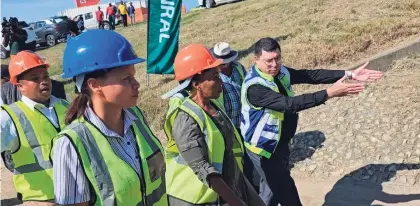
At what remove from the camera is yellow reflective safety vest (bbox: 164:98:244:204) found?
272cm

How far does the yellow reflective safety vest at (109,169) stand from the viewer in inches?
75.5

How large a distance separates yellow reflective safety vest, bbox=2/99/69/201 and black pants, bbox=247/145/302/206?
168cm

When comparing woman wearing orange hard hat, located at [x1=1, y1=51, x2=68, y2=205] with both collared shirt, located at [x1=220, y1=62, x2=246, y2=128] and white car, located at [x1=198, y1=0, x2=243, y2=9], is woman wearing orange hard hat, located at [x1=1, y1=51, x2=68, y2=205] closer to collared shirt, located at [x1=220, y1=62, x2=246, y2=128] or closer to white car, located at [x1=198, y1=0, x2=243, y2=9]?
collared shirt, located at [x1=220, y1=62, x2=246, y2=128]

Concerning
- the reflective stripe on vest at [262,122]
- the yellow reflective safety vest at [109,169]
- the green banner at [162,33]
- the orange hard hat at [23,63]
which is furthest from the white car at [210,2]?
the yellow reflective safety vest at [109,169]

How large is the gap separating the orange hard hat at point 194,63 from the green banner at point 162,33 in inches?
245

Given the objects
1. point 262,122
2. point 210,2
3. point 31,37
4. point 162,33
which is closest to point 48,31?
point 31,37

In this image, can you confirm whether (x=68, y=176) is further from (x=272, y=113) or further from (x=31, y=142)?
(x=272, y=113)

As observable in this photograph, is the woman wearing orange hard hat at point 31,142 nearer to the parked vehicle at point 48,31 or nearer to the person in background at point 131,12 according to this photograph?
the parked vehicle at point 48,31

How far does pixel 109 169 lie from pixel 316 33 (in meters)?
8.43

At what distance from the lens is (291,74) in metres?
4.39

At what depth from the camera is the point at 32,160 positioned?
123 inches

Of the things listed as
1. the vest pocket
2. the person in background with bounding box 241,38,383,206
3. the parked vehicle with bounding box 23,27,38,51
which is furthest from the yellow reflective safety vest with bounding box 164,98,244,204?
the parked vehicle with bounding box 23,27,38,51

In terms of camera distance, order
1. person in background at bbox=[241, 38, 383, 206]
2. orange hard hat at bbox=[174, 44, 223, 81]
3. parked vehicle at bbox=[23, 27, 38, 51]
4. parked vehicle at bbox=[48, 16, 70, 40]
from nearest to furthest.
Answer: orange hard hat at bbox=[174, 44, 223, 81], person in background at bbox=[241, 38, 383, 206], parked vehicle at bbox=[23, 27, 38, 51], parked vehicle at bbox=[48, 16, 70, 40]

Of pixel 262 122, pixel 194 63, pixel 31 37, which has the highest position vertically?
pixel 194 63
